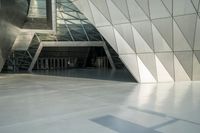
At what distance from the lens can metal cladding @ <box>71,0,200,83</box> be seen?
15.5m

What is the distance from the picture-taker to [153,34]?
1633 centimetres

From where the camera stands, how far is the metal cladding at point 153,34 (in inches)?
610

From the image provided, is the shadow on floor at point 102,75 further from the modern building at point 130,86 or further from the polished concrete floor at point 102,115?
the polished concrete floor at point 102,115

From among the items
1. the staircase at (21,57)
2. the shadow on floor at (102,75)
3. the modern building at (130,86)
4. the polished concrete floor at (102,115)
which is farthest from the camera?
the staircase at (21,57)

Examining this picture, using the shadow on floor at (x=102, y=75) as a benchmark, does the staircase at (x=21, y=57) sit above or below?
above

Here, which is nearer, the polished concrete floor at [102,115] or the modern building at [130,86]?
the polished concrete floor at [102,115]

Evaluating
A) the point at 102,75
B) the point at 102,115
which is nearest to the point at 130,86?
the point at 102,115

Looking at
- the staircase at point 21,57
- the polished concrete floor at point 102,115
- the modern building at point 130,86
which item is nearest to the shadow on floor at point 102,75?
the modern building at point 130,86

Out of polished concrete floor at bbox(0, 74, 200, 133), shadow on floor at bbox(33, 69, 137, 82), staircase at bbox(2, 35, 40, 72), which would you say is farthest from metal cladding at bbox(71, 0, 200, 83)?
staircase at bbox(2, 35, 40, 72)

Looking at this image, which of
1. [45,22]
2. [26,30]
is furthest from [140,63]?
[45,22]

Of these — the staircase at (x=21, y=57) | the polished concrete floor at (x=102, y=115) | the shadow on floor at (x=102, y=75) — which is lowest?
the polished concrete floor at (x=102, y=115)

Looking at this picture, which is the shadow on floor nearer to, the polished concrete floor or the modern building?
the modern building

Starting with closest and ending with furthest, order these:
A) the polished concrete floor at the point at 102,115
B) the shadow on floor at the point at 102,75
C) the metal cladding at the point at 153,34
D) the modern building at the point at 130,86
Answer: the polished concrete floor at the point at 102,115, the modern building at the point at 130,86, the metal cladding at the point at 153,34, the shadow on floor at the point at 102,75

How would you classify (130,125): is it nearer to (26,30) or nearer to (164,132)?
(164,132)
